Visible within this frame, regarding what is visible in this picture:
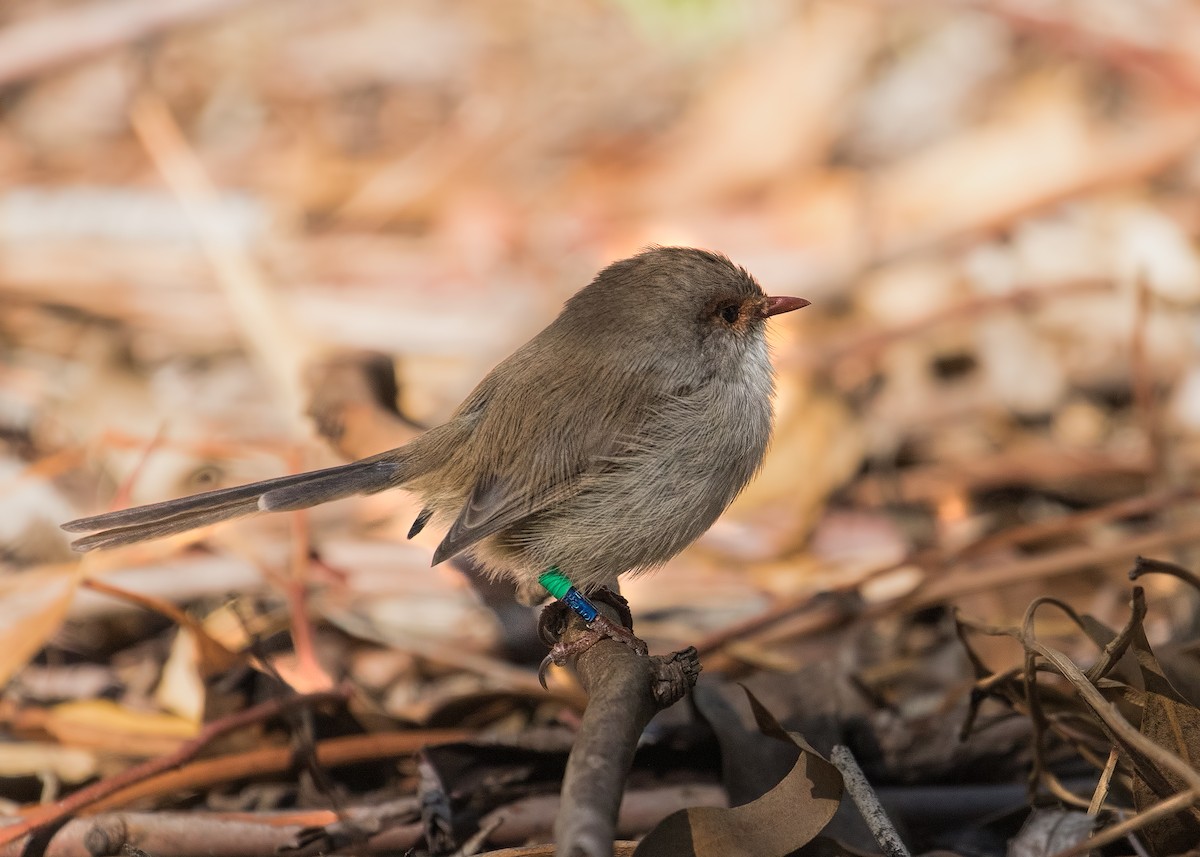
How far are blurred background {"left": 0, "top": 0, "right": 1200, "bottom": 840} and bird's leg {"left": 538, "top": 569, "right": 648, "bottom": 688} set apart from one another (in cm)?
57

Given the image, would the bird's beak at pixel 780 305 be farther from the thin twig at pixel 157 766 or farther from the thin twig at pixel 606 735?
the thin twig at pixel 157 766

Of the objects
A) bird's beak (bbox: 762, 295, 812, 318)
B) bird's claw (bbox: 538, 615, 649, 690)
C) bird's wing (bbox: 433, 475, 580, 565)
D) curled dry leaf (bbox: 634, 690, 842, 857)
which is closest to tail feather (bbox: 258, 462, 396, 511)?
bird's wing (bbox: 433, 475, 580, 565)

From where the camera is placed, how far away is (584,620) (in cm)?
300

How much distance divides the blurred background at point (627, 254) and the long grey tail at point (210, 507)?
1.63ft

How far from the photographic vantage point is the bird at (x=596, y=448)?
304 centimetres

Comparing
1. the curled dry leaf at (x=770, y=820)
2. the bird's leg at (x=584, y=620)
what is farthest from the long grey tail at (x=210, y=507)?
the curled dry leaf at (x=770, y=820)

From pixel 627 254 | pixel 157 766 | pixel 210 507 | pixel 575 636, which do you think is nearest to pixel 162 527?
pixel 210 507

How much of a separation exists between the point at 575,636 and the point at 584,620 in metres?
0.12

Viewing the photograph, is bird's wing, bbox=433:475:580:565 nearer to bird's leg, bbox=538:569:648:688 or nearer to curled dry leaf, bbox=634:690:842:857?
bird's leg, bbox=538:569:648:688

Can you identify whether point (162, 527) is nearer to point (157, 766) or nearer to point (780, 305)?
point (157, 766)

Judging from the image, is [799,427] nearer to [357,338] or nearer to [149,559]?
[357,338]

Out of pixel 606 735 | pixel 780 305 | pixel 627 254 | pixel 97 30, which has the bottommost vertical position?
pixel 606 735

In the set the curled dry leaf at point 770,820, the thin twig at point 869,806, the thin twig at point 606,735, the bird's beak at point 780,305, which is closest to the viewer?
the thin twig at point 606,735

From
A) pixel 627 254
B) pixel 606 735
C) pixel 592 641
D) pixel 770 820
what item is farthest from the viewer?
pixel 627 254
